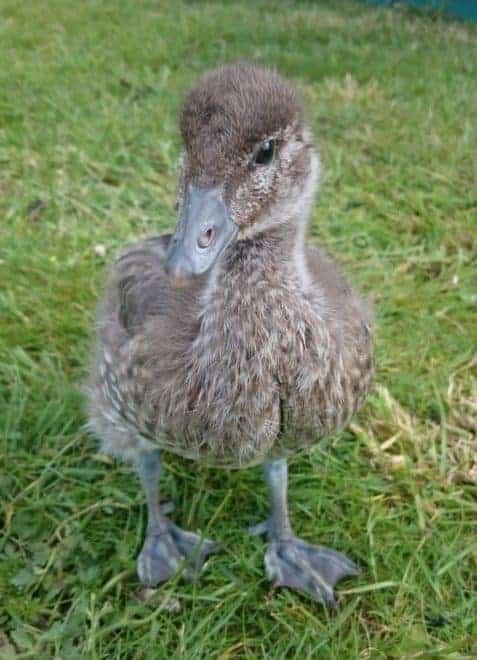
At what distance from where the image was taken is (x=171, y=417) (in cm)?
157

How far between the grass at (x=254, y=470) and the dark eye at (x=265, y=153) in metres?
0.41

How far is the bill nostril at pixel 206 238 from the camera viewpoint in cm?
138

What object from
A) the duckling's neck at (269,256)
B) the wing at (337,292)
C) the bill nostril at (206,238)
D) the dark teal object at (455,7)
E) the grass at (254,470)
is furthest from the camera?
the dark teal object at (455,7)

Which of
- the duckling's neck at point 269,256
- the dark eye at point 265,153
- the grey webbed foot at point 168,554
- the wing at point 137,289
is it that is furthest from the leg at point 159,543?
the dark eye at point 265,153

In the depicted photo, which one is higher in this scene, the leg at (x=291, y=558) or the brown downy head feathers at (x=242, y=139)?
the brown downy head feathers at (x=242, y=139)

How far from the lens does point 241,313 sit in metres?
1.52

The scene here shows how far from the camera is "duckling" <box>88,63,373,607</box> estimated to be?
1.39 m

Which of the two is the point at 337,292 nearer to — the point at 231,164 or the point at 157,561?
the point at 231,164

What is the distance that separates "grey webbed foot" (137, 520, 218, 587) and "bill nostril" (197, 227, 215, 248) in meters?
0.78

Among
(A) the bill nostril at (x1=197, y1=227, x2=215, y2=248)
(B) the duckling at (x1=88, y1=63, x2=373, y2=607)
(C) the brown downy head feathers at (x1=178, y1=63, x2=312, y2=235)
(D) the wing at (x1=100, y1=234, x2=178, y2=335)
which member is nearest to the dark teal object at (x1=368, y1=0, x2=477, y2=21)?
(D) the wing at (x1=100, y1=234, x2=178, y2=335)

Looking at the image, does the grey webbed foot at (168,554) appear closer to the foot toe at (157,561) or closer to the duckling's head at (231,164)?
the foot toe at (157,561)

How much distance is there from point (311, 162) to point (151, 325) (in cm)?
46

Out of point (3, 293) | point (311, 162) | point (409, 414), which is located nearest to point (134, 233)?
point (3, 293)

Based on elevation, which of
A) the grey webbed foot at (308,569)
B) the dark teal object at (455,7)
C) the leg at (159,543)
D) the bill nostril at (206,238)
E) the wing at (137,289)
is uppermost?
the bill nostril at (206,238)
